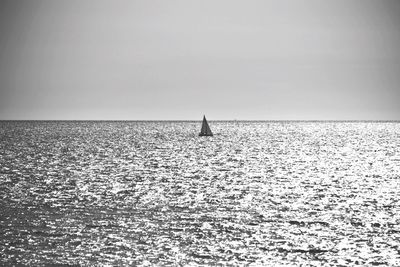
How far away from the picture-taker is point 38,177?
5997 centimetres

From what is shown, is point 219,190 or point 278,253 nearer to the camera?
point 278,253

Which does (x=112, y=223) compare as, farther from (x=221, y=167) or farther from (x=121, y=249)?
(x=221, y=167)

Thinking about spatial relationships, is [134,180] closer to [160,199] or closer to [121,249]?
[160,199]

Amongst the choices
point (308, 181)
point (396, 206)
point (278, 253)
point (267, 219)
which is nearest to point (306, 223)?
point (267, 219)

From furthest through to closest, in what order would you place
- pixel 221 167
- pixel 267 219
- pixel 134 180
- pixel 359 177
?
pixel 221 167
pixel 359 177
pixel 134 180
pixel 267 219

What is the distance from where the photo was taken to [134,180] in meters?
58.9

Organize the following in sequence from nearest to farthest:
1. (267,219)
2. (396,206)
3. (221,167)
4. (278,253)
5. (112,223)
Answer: (278,253)
(112,223)
(267,219)
(396,206)
(221,167)

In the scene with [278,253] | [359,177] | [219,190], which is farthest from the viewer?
[359,177]

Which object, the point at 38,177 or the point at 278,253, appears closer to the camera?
the point at 278,253

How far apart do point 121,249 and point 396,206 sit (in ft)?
80.8

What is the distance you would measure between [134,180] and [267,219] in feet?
89.9

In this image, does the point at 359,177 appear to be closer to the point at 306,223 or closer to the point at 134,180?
the point at 134,180

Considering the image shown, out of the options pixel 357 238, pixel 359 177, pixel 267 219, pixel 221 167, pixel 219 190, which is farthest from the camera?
pixel 221 167

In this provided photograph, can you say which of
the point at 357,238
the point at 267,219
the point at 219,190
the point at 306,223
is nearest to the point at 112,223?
the point at 267,219
